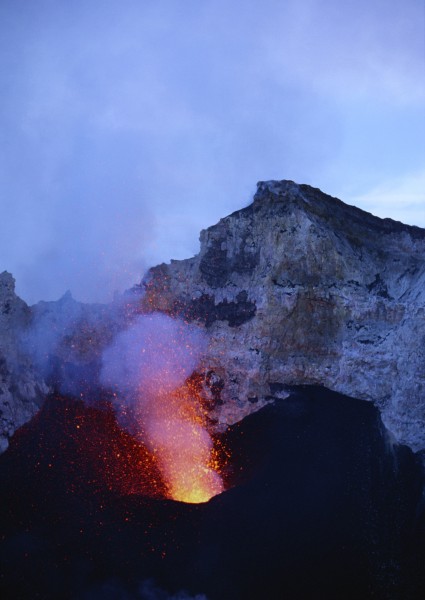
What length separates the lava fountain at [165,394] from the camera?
11.1 m

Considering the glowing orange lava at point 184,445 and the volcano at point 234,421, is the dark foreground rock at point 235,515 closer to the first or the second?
the volcano at point 234,421

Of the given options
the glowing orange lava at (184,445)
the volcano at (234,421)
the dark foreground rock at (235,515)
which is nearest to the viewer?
the dark foreground rock at (235,515)

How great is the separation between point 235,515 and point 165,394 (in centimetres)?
315

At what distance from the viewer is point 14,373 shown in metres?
11.2

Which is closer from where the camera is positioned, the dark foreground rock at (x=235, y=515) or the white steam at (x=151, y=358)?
the dark foreground rock at (x=235, y=515)

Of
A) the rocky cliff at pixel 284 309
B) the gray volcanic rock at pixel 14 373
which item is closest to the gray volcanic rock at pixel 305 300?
the rocky cliff at pixel 284 309

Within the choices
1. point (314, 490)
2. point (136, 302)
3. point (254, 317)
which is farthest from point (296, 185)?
point (314, 490)

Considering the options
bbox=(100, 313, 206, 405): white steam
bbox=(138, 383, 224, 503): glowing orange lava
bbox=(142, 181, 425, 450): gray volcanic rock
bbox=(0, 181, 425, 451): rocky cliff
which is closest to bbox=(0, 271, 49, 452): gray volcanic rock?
bbox=(0, 181, 425, 451): rocky cliff

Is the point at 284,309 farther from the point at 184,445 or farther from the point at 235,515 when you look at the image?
the point at 235,515

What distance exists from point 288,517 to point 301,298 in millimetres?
4677

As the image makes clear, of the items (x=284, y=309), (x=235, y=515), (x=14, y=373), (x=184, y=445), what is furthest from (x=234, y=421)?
(x=14, y=373)

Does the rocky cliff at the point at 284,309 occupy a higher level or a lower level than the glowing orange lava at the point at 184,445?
higher

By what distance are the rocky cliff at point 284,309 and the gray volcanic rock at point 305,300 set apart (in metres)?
0.02

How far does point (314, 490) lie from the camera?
10.1m
